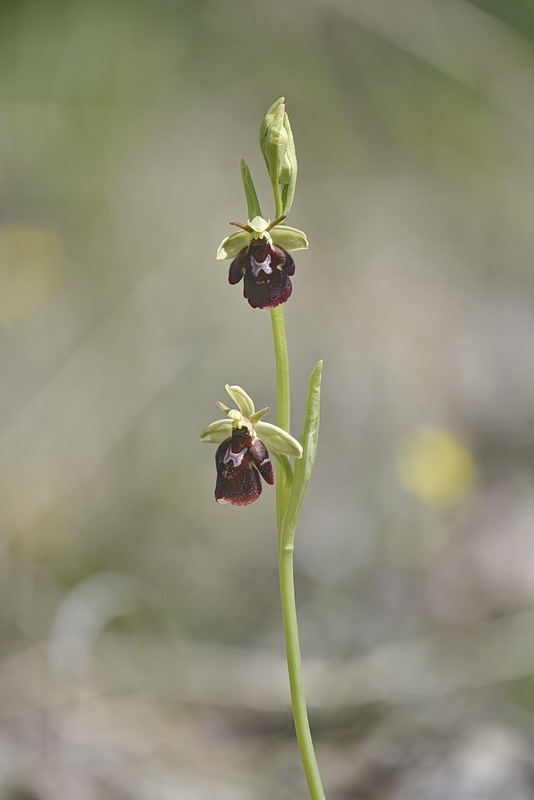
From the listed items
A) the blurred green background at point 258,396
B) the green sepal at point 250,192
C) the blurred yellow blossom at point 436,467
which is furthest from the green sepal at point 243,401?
the blurred yellow blossom at point 436,467

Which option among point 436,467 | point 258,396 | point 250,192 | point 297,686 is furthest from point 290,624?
point 436,467

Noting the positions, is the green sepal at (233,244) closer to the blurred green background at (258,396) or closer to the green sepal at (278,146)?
the green sepal at (278,146)

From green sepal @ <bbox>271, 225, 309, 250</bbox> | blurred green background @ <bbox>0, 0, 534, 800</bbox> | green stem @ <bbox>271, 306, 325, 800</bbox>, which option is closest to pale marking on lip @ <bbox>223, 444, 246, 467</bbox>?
green stem @ <bbox>271, 306, 325, 800</bbox>

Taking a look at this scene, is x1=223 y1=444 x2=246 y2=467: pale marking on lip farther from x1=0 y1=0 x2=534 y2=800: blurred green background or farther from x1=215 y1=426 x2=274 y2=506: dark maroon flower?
x1=0 y1=0 x2=534 y2=800: blurred green background

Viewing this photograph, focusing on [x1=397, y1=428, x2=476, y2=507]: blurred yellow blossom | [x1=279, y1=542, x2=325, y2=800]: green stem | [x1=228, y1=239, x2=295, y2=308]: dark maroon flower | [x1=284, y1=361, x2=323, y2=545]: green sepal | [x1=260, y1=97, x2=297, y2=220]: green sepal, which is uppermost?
[x1=397, y1=428, x2=476, y2=507]: blurred yellow blossom

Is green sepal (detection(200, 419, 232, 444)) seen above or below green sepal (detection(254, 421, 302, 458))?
above

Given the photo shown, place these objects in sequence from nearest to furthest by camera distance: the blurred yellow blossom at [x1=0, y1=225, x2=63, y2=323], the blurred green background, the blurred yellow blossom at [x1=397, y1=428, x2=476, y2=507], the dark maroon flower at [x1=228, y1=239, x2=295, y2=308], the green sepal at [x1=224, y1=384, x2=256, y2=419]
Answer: the dark maroon flower at [x1=228, y1=239, x2=295, y2=308] → the green sepal at [x1=224, y1=384, x2=256, y2=419] → the blurred green background → the blurred yellow blossom at [x1=397, y1=428, x2=476, y2=507] → the blurred yellow blossom at [x1=0, y1=225, x2=63, y2=323]

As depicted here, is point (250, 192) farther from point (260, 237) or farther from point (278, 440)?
point (278, 440)
